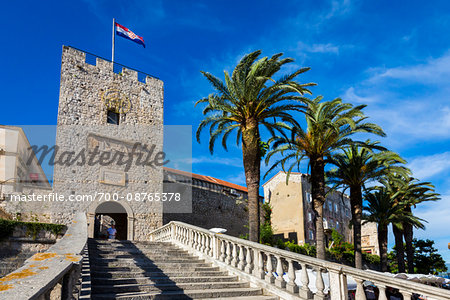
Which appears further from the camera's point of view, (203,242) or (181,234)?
(181,234)

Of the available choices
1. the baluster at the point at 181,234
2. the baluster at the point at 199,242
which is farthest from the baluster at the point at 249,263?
the baluster at the point at 181,234

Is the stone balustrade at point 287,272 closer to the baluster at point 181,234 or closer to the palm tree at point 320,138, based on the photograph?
the baluster at point 181,234

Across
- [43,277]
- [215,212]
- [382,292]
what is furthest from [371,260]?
[43,277]

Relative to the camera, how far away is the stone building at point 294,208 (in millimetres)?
33781

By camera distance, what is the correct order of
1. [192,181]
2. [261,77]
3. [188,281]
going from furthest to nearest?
[192,181] → [261,77] → [188,281]

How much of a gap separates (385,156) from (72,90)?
1747 centimetres

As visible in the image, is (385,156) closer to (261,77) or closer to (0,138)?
(261,77)

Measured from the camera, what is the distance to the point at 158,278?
7426mm

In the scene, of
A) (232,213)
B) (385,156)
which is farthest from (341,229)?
(385,156)

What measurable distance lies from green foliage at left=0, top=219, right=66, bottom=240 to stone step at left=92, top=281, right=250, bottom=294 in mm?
8592

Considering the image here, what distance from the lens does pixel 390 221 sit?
23.7 m

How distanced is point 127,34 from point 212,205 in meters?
14.4

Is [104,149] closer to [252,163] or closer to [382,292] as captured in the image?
[252,163]

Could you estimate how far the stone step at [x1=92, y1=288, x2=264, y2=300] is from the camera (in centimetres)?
594
